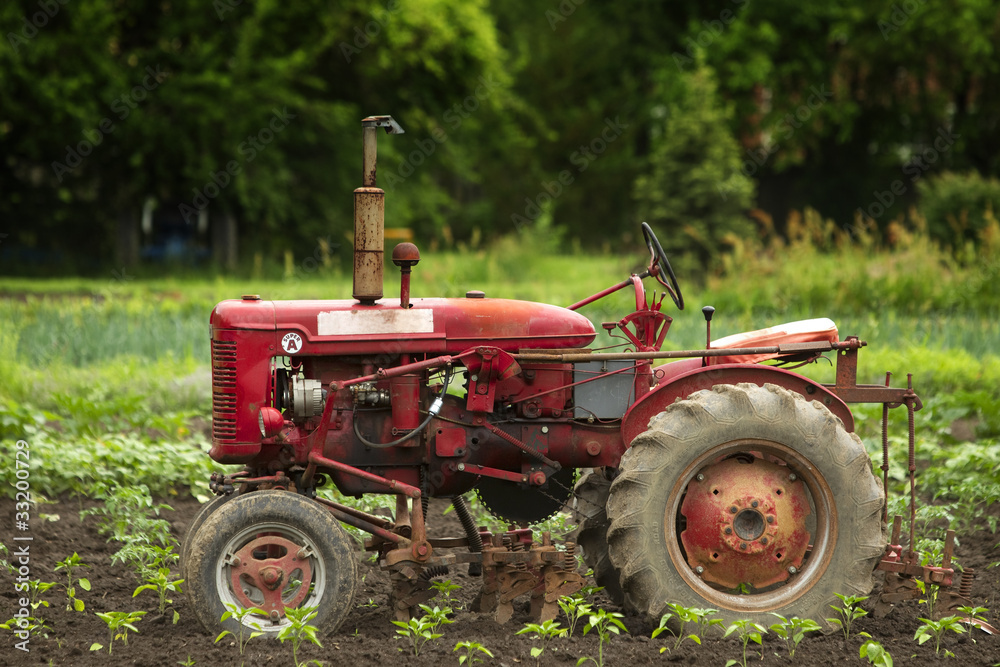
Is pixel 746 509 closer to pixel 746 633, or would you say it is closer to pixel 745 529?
pixel 745 529

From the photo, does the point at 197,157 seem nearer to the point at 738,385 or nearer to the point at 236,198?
the point at 236,198

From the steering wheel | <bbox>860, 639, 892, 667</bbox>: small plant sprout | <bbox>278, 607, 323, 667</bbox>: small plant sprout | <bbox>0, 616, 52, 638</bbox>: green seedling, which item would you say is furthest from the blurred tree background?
<bbox>860, 639, 892, 667</bbox>: small plant sprout

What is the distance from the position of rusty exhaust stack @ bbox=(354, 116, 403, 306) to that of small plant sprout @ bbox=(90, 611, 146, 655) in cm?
147

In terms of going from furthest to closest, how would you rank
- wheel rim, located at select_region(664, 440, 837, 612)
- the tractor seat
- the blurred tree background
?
1. the blurred tree background
2. the tractor seat
3. wheel rim, located at select_region(664, 440, 837, 612)

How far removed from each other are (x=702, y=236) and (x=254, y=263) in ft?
31.6

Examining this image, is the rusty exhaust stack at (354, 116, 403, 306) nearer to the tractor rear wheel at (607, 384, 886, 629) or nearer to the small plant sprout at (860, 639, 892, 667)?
the tractor rear wheel at (607, 384, 886, 629)

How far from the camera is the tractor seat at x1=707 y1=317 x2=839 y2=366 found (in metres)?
4.36

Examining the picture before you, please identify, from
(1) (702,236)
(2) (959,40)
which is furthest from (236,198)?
(2) (959,40)

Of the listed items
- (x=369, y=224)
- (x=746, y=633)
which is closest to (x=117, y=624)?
(x=369, y=224)

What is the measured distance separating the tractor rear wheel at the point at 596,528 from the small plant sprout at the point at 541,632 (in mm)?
533

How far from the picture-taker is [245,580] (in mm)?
3900

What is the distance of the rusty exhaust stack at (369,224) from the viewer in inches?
159

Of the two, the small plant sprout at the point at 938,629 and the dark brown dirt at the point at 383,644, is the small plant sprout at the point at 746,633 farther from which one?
the small plant sprout at the point at 938,629

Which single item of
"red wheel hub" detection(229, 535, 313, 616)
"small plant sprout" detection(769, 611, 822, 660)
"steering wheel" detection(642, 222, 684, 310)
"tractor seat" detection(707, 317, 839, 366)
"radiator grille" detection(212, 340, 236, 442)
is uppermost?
"steering wheel" detection(642, 222, 684, 310)
